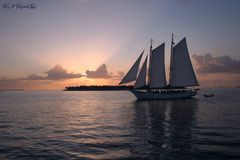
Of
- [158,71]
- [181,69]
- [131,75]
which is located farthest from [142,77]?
[181,69]

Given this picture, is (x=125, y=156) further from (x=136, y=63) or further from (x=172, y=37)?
(x=172, y=37)

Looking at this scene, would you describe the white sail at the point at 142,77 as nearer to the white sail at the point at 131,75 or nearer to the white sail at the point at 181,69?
the white sail at the point at 131,75

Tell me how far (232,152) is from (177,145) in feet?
11.1

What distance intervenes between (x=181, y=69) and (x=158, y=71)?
7.11m

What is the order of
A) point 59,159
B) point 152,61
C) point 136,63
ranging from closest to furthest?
point 59,159, point 136,63, point 152,61

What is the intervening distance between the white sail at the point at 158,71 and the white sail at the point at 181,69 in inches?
161

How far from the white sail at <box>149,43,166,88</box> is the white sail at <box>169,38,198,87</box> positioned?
161 inches

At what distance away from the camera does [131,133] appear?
2067 centimetres

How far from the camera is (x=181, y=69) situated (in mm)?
70125

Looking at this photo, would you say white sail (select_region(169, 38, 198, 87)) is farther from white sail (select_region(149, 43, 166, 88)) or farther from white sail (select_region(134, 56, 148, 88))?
white sail (select_region(134, 56, 148, 88))

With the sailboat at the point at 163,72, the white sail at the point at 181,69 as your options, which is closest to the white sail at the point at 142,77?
the sailboat at the point at 163,72

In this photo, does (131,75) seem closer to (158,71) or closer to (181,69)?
(158,71)

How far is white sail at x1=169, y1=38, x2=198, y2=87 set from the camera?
69.9 meters

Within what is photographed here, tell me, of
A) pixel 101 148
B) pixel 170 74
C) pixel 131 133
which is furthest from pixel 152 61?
pixel 101 148
